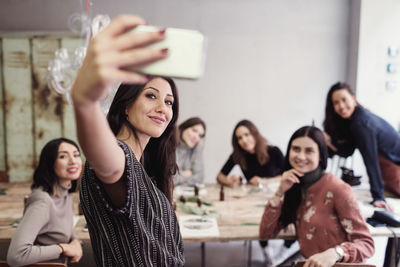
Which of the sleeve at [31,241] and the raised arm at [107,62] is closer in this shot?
the raised arm at [107,62]

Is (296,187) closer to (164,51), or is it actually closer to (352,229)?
(352,229)

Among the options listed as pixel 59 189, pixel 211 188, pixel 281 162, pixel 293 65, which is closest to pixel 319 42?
pixel 293 65

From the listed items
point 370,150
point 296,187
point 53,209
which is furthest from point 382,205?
point 53,209

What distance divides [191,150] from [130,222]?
3.16 metres

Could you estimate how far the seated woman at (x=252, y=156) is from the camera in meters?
3.62

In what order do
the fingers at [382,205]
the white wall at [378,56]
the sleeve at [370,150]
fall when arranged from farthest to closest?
1. the white wall at [378,56]
2. the sleeve at [370,150]
3. the fingers at [382,205]

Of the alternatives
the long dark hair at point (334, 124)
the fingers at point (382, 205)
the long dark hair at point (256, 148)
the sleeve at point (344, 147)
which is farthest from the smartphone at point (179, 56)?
the sleeve at point (344, 147)

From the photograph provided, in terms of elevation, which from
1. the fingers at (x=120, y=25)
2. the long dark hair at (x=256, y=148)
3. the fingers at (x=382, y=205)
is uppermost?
the fingers at (x=120, y=25)

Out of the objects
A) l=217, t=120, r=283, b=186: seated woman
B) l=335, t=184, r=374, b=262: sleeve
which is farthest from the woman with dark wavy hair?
l=217, t=120, r=283, b=186: seated woman

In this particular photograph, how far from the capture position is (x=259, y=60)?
5.36 metres

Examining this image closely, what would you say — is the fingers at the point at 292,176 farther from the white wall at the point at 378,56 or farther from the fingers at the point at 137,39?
the white wall at the point at 378,56

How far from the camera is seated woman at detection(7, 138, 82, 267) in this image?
6.23 feet

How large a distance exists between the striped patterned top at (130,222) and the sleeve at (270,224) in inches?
54.1

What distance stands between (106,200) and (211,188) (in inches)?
114
